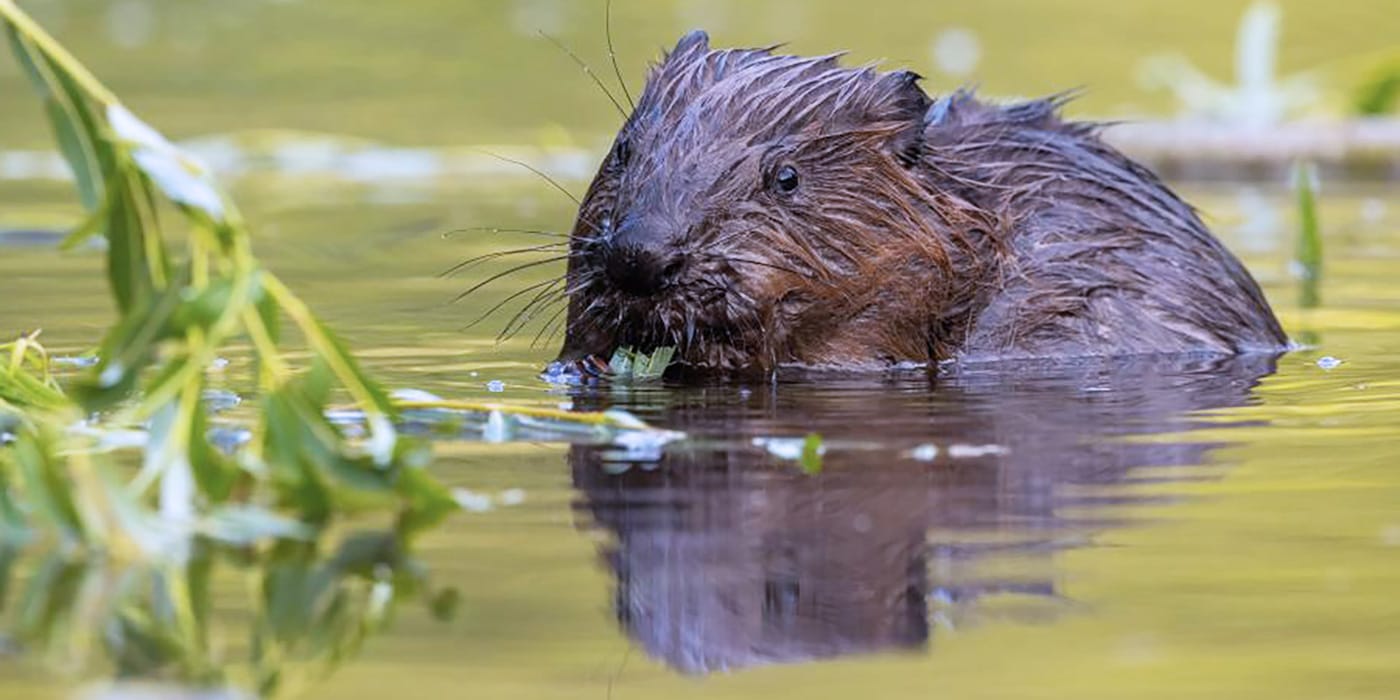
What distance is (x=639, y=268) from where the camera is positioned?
16.3ft

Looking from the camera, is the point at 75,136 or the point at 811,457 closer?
the point at 75,136

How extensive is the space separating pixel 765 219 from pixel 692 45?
58cm

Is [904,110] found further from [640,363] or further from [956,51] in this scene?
[956,51]

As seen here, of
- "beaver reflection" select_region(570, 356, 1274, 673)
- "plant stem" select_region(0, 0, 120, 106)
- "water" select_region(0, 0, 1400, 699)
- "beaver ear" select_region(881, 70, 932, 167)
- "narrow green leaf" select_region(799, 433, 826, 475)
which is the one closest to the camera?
"water" select_region(0, 0, 1400, 699)

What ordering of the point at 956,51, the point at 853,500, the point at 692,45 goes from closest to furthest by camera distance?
the point at 853,500, the point at 692,45, the point at 956,51

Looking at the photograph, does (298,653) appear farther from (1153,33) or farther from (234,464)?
(1153,33)

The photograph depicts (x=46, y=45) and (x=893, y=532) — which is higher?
(x=46, y=45)

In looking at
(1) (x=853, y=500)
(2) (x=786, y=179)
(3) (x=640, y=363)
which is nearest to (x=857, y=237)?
(2) (x=786, y=179)

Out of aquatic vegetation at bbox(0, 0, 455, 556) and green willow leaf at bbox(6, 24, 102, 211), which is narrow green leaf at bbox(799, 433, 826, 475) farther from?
green willow leaf at bbox(6, 24, 102, 211)

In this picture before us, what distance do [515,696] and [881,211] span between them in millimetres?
2965

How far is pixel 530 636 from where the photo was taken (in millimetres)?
2908

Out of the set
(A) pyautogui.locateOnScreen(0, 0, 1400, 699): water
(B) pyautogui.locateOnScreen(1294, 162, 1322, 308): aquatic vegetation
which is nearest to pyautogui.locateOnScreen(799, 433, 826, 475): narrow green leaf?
(A) pyautogui.locateOnScreen(0, 0, 1400, 699): water

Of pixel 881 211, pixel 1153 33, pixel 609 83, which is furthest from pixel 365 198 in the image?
pixel 1153 33

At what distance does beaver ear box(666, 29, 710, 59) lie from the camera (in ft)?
18.5
